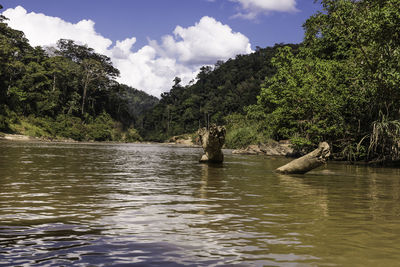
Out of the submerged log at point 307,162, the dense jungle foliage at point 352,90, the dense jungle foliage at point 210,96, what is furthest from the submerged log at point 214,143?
the dense jungle foliage at point 210,96

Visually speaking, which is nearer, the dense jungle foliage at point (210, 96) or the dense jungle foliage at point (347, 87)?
the dense jungle foliage at point (347, 87)

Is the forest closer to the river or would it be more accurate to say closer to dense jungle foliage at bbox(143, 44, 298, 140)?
dense jungle foliage at bbox(143, 44, 298, 140)

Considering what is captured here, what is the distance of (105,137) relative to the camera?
95.8 meters

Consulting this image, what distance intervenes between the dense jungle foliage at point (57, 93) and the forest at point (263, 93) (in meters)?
0.27

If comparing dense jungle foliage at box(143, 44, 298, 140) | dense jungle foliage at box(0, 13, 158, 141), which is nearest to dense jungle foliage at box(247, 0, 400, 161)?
dense jungle foliage at box(0, 13, 158, 141)

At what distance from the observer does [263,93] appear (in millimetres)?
31250

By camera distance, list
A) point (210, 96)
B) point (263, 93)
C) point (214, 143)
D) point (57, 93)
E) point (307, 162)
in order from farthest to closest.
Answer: point (210, 96) → point (57, 93) → point (263, 93) → point (214, 143) → point (307, 162)

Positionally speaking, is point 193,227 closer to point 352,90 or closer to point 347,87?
point 352,90

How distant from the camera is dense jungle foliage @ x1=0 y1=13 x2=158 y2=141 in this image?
234ft

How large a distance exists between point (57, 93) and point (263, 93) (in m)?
69.1

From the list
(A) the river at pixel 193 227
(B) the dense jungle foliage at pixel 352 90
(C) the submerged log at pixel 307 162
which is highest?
(B) the dense jungle foliage at pixel 352 90

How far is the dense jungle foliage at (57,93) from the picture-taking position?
71.3m

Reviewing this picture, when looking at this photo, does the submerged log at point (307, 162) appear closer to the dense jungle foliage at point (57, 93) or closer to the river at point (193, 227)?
the river at point (193, 227)

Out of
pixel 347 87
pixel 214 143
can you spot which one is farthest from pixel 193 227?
pixel 347 87
